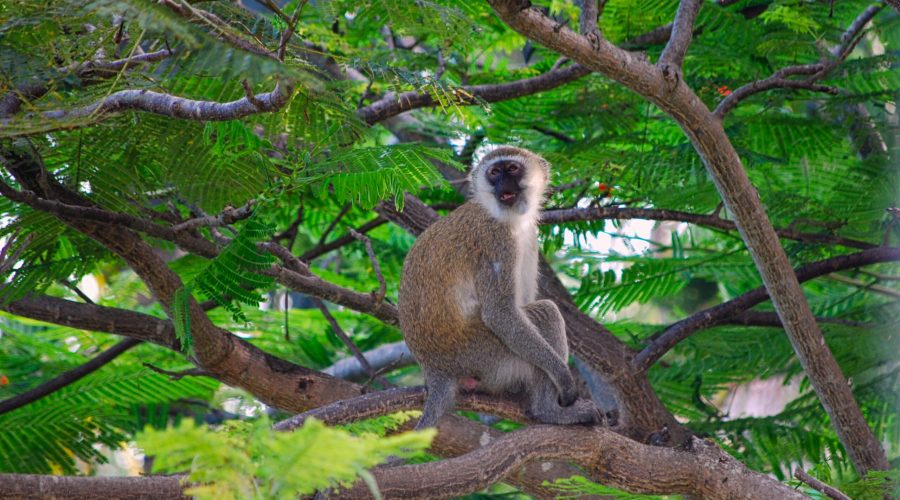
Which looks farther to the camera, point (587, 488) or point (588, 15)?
point (588, 15)

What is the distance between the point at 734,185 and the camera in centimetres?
512

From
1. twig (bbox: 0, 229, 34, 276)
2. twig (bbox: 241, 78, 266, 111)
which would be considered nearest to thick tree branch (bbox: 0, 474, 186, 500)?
twig (bbox: 241, 78, 266, 111)

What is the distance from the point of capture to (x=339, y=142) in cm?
496

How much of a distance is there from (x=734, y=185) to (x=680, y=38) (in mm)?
842

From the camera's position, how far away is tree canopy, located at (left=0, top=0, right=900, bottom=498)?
3.94 m

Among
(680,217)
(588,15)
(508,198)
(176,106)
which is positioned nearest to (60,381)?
(176,106)

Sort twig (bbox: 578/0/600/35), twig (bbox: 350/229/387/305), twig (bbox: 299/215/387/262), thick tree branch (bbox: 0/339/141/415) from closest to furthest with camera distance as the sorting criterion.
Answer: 1. twig (bbox: 578/0/600/35)
2. twig (bbox: 350/229/387/305)
3. thick tree branch (bbox: 0/339/141/415)
4. twig (bbox: 299/215/387/262)

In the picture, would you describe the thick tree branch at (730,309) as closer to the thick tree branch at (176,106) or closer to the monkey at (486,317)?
the monkey at (486,317)

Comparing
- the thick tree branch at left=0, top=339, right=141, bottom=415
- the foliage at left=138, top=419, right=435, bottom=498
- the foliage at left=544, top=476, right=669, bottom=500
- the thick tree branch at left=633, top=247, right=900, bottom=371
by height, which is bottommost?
the thick tree branch at left=0, top=339, right=141, bottom=415

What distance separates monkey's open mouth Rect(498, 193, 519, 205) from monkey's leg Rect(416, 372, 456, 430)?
1156mm

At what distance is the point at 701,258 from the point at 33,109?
500 cm

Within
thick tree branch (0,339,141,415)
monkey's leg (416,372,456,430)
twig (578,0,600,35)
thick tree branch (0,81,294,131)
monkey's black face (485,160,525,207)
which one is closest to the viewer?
thick tree branch (0,81,294,131)

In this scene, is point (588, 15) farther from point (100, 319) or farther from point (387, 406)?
point (100, 319)

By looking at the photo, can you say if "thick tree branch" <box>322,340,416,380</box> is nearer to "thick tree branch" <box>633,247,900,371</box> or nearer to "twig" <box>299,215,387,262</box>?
"twig" <box>299,215,387,262</box>
